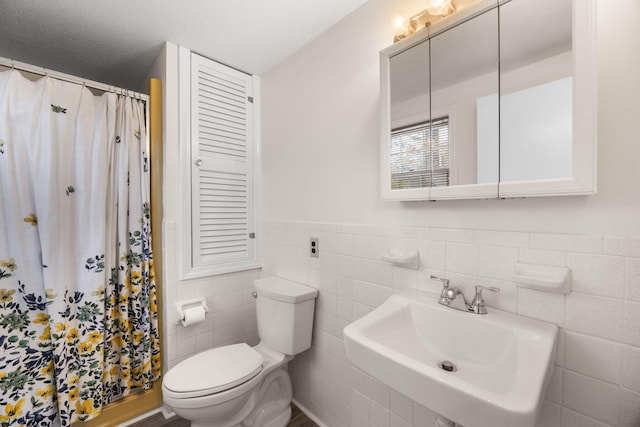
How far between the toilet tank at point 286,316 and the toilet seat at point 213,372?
13 centimetres

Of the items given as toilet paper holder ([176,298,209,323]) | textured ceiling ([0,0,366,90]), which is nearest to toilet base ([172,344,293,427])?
toilet paper holder ([176,298,209,323])

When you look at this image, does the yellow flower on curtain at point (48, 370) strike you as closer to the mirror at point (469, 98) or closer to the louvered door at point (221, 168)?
the louvered door at point (221, 168)

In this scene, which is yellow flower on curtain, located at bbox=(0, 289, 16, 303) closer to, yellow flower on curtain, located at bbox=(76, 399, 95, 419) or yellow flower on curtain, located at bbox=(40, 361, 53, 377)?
yellow flower on curtain, located at bbox=(40, 361, 53, 377)

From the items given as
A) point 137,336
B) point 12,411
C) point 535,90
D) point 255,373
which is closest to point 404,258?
point 535,90

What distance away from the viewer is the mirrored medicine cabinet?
0.77 meters

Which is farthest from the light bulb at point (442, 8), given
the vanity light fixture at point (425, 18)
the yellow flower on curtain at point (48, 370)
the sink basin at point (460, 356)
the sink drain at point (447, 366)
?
the yellow flower on curtain at point (48, 370)

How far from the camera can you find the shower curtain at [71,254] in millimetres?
1269

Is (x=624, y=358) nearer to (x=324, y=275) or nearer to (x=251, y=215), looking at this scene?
(x=324, y=275)

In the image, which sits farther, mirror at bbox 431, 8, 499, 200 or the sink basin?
mirror at bbox 431, 8, 499, 200

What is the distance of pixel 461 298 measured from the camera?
3.38 ft

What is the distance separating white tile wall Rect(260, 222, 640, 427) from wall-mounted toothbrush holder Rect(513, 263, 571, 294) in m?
0.02

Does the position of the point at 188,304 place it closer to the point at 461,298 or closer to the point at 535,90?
the point at 461,298

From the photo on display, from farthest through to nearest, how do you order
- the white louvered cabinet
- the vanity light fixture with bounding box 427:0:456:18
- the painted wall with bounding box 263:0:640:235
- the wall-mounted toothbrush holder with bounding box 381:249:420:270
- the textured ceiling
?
the white louvered cabinet
the textured ceiling
the wall-mounted toothbrush holder with bounding box 381:249:420:270
the vanity light fixture with bounding box 427:0:456:18
the painted wall with bounding box 263:0:640:235

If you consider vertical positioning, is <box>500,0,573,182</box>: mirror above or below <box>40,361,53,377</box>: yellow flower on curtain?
above
